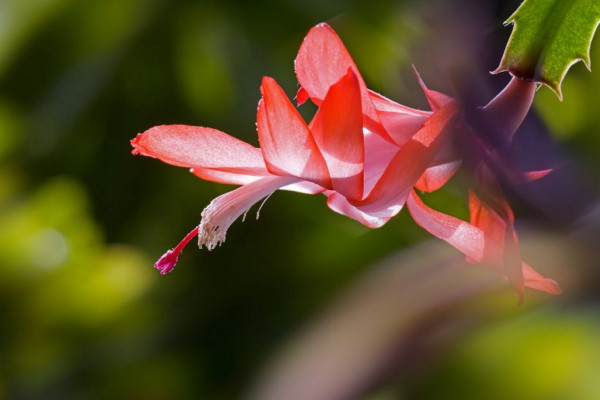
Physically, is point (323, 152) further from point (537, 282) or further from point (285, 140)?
point (537, 282)

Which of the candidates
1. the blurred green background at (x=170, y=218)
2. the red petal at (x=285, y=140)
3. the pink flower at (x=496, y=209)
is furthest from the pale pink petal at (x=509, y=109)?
the blurred green background at (x=170, y=218)

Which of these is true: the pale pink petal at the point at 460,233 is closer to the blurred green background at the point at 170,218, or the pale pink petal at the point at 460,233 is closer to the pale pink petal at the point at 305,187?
the pale pink petal at the point at 305,187

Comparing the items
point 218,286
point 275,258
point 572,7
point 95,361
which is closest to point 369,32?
point 275,258

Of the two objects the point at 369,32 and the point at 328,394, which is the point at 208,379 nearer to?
the point at 328,394

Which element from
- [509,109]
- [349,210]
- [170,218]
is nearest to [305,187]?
[349,210]

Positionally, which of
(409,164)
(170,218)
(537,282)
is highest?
(409,164)

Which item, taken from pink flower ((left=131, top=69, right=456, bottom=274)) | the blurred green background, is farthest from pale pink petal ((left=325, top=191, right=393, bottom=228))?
the blurred green background
